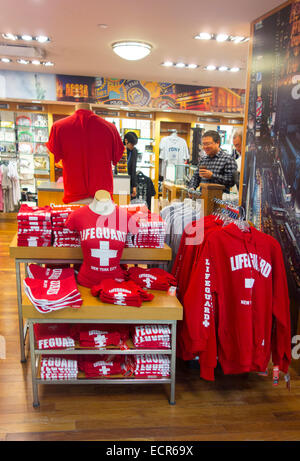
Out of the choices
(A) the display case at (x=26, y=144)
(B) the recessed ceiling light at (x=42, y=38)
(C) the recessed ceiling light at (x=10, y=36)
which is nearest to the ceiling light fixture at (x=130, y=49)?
(B) the recessed ceiling light at (x=42, y=38)

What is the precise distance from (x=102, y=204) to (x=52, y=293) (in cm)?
63

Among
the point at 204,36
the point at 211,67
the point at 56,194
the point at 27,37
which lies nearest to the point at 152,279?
the point at 56,194

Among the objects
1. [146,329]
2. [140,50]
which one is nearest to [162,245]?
[146,329]

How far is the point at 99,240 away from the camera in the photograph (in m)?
2.23

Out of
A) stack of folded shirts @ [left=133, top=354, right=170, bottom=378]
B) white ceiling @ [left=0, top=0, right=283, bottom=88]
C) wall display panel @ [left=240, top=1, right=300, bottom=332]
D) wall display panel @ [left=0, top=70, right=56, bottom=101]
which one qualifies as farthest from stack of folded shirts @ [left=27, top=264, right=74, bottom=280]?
wall display panel @ [left=0, top=70, right=56, bottom=101]

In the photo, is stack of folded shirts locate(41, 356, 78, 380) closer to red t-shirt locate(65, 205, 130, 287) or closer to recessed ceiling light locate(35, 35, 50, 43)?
red t-shirt locate(65, 205, 130, 287)

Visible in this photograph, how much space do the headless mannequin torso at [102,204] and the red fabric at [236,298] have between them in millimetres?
665

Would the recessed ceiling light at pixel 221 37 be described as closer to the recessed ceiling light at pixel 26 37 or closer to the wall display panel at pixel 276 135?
the wall display panel at pixel 276 135

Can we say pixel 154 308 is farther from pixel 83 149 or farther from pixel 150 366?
pixel 83 149

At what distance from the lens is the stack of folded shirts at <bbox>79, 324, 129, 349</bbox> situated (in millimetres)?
2219

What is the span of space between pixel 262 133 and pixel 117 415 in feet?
8.52

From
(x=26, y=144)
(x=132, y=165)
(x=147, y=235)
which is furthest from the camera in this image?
(x=26, y=144)

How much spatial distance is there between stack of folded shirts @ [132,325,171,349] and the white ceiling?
108 inches

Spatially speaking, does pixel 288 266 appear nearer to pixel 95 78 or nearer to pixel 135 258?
pixel 135 258
